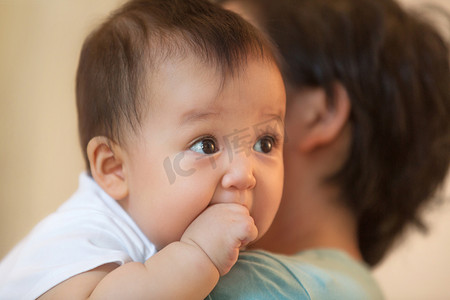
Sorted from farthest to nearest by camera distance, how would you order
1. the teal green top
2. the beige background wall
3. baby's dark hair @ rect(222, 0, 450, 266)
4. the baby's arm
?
1. the beige background wall
2. baby's dark hair @ rect(222, 0, 450, 266)
3. the teal green top
4. the baby's arm

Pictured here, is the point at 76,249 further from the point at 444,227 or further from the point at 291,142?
the point at 444,227

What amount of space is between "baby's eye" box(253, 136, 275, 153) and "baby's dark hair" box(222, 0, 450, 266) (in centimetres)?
40

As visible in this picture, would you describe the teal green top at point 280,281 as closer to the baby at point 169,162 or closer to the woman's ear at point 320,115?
the baby at point 169,162

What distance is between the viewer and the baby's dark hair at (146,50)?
2.13 ft

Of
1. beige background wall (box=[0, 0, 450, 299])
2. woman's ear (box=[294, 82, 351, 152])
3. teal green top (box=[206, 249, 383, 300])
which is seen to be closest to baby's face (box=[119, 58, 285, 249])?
teal green top (box=[206, 249, 383, 300])

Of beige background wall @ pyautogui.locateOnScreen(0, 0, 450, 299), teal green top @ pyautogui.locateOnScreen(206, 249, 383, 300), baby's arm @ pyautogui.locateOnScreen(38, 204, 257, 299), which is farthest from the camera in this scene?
beige background wall @ pyautogui.locateOnScreen(0, 0, 450, 299)

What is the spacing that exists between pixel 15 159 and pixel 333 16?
3.09 ft

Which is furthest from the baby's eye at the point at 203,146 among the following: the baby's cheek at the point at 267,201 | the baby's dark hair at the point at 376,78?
the baby's dark hair at the point at 376,78

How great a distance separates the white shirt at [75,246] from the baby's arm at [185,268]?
0.05 ft

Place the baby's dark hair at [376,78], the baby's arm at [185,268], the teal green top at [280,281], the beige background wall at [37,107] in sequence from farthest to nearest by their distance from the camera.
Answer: the beige background wall at [37,107]
the baby's dark hair at [376,78]
the teal green top at [280,281]
the baby's arm at [185,268]

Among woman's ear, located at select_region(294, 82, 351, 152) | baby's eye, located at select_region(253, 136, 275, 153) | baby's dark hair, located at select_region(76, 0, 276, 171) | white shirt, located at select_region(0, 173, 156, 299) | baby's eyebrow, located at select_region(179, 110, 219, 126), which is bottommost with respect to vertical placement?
woman's ear, located at select_region(294, 82, 351, 152)

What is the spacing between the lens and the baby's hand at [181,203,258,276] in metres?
0.60

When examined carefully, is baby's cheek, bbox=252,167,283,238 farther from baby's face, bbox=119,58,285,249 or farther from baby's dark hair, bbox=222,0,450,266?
baby's dark hair, bbox=222,0,450,266

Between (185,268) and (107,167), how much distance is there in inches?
8.4
